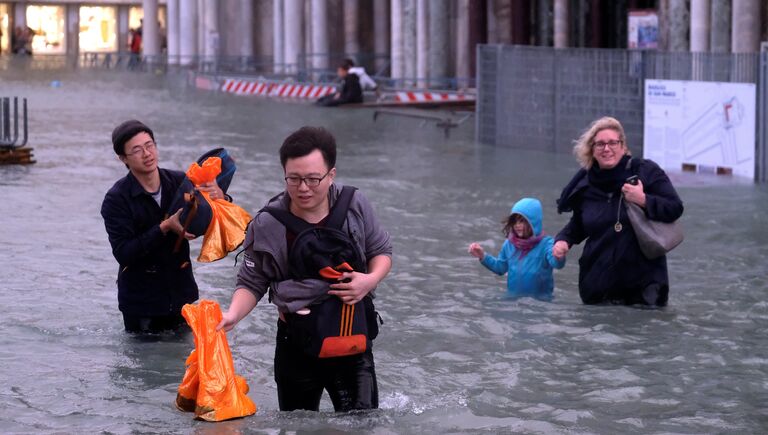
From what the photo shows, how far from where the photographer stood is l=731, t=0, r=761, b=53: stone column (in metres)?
23.2

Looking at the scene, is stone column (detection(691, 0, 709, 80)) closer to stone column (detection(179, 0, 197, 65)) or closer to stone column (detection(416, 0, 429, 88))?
stone column (detection(416, 0, 429, 88))

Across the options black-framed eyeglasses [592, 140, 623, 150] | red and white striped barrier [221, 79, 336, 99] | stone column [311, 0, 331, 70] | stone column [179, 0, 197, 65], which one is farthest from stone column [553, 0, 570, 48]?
stone column [179, 0, 197, 65]

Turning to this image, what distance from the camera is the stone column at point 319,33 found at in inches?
1751

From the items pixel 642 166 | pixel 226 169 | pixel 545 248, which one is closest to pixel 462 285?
pixel 545 248

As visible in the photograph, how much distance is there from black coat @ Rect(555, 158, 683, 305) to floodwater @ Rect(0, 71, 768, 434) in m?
0.26

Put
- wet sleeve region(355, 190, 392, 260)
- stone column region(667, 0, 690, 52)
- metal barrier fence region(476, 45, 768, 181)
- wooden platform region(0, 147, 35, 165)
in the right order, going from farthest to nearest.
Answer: stone column region(667, 0, 690, 52), wooden platform region(0, 147, 35, 165), metal barrier fence region(476, 45, 768, 181), wet sleeve region(355, 190, 392, 260)

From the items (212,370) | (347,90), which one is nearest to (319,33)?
(347,90)

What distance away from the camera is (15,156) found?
1986 cm

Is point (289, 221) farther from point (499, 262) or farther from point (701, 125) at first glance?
point (701, 125)

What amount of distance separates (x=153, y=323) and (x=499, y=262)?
2515 mm

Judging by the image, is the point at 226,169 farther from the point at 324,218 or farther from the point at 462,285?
the point at 462,285

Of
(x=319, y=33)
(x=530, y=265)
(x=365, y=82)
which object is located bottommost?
(x=530, y=265)

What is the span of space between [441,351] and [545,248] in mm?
1158

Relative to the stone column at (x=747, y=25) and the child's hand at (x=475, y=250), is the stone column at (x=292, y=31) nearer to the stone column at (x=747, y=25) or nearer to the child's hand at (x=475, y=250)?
the stone column at (x=747, y=25)
